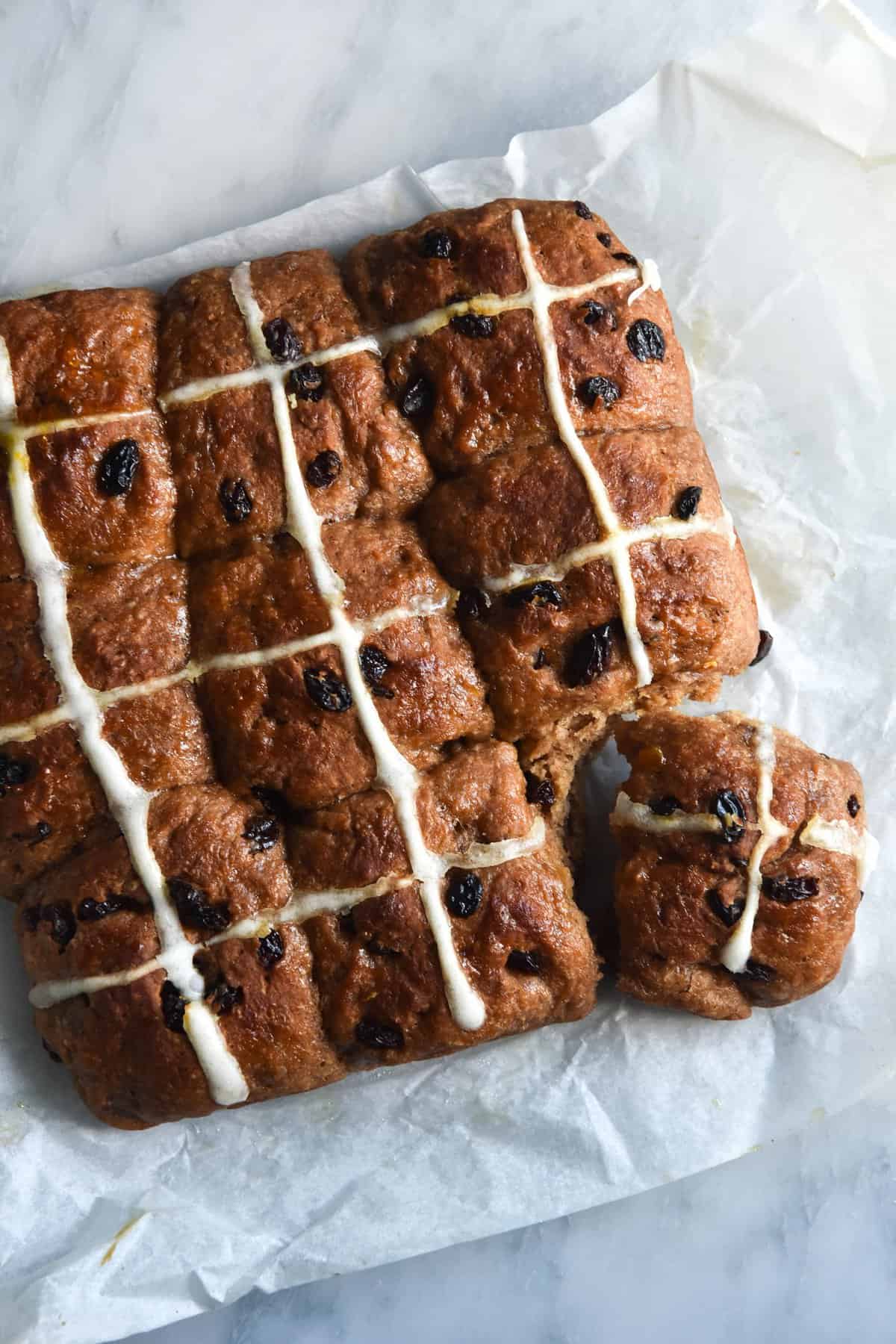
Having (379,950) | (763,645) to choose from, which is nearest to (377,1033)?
(379,950)

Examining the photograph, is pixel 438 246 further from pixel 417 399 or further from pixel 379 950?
pixel 379 950

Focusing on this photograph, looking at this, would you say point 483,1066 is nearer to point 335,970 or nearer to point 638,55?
point 335,970

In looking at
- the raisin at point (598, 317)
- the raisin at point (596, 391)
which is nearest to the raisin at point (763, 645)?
the raisin at point (596, 391)

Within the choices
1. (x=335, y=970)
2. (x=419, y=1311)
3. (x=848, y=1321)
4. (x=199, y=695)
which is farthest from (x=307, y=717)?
(x=848, y=1321)

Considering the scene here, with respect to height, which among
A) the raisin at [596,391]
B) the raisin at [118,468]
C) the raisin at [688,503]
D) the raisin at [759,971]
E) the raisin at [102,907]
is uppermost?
the raisin at [118,468]

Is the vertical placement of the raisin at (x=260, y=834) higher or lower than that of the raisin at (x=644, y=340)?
lower

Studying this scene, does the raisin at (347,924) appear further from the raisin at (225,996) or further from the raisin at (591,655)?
the raisin at (591,655)
